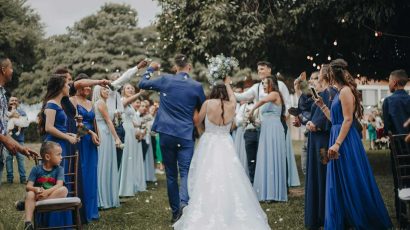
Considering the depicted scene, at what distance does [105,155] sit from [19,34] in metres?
33.7

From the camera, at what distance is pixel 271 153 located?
31.9 ft

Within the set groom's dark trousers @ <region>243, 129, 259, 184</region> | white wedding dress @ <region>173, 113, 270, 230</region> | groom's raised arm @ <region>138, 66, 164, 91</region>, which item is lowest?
white wedding dress @ <region>173, 113, 270, 230</region>

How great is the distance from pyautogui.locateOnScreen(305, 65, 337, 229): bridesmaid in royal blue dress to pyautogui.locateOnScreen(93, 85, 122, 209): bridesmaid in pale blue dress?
142 inches

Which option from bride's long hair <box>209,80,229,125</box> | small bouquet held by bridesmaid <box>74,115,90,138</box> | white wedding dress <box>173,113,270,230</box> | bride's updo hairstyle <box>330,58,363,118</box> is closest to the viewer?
bride's updo hairstyle <box>330,58,363,118</box>

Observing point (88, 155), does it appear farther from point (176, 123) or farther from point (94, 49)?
point (94, 49)

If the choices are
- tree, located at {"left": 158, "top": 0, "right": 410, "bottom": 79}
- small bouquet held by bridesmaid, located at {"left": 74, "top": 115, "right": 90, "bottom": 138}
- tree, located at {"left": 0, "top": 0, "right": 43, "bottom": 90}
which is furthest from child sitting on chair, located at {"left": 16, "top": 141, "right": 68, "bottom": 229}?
tree, located at {"left": 0, "top": 0, "right": 43, "bottom": 90}

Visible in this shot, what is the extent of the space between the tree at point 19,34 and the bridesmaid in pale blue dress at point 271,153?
101 ft

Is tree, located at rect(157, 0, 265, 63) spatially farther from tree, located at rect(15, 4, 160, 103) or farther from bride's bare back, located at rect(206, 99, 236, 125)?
tree, located at rect(15, 4, 160, 103)

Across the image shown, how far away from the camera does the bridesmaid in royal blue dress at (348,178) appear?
6.20 metres

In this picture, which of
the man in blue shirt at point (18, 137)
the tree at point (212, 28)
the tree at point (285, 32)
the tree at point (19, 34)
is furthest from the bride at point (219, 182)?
the tree at point (19, 34)

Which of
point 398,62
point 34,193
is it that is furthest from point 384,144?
point 34,193

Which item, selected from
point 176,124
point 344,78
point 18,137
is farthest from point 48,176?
point 18,137

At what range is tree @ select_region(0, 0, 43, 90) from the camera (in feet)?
129

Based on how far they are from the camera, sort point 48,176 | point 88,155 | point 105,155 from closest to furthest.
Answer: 1. point 48,176
2. point 88,155
3. point 105,155
